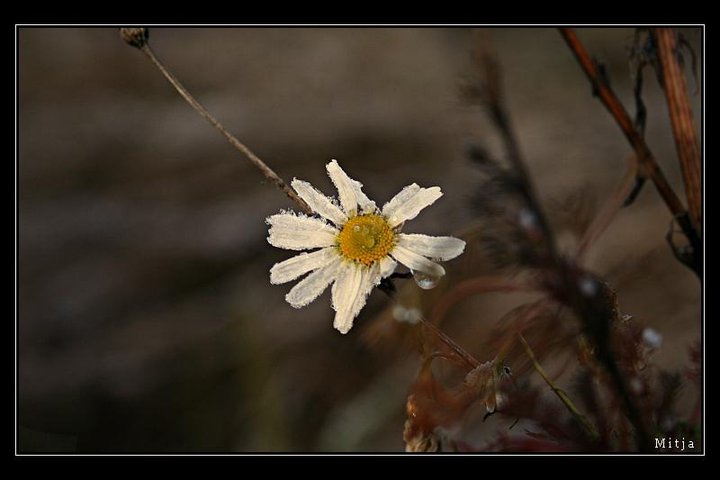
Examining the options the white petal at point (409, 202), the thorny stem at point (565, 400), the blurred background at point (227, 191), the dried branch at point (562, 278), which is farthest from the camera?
the blurred background at point (227, 191)

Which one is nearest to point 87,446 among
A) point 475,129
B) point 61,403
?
point 61,403

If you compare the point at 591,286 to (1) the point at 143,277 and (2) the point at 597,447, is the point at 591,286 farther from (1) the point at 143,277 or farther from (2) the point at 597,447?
(1) the point at 143,277

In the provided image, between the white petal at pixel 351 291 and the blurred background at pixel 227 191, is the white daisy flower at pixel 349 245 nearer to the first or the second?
the white petal at pixel 351 291

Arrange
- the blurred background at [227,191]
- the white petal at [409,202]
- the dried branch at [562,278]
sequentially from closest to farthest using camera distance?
the dried branch at [562,278] → the white petal at [409,202] → the blurred background at [227,191]

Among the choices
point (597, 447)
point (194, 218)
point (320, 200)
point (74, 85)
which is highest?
point (74, 85)

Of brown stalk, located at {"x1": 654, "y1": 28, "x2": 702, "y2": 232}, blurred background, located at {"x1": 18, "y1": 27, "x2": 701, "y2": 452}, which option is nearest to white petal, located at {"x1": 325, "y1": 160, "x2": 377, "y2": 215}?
brown stalk, located at {"x1": 654, "y1": 28, "x2": 702, "y2": 232}

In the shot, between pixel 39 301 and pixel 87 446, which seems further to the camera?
pixel 39 301

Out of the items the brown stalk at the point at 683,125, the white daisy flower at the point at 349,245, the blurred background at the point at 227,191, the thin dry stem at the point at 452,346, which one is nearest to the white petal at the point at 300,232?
the white daisy flower at the point at 349,245

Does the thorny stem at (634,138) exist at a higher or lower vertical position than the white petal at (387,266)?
higher
